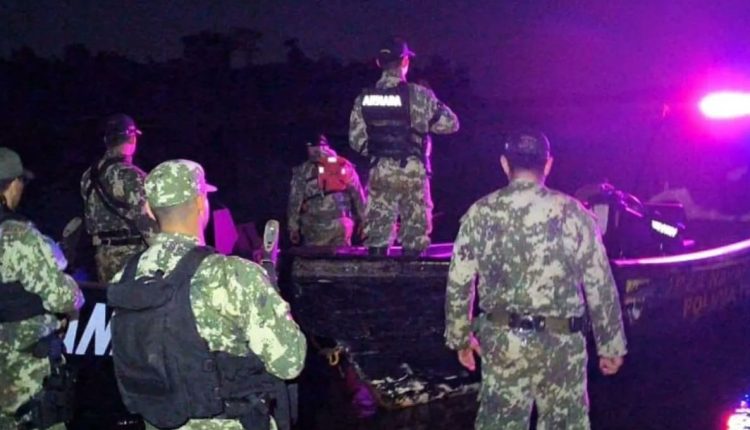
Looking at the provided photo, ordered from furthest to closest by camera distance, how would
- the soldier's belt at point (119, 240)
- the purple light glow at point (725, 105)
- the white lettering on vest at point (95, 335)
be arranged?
the purple light glow at point (725, 105), the soldier's belt at point (119, 240), the white lettering on vest at point (95, 335)

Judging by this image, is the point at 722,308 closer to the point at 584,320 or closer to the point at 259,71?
the point at 584,320

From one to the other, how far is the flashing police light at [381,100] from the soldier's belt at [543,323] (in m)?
2.46

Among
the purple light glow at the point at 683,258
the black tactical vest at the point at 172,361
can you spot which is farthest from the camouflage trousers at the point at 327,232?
the black tactical vest at the point at 172,361

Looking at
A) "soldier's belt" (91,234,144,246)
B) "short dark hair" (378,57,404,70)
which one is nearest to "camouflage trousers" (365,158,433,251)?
"short dark hair" (378,57,404,70)

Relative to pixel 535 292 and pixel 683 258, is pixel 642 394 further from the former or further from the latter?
pixel 535 292

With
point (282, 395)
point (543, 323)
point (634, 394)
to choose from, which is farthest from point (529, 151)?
point (634, 394)

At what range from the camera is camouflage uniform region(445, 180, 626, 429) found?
13.9ft

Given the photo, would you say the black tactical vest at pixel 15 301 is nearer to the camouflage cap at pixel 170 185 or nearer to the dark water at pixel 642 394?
the camouflage cap at pixel 170 185

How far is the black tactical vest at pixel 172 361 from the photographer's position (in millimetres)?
3158

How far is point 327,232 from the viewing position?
9.16 meters

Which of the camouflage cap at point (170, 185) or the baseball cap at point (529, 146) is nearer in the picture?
the camouflage cap at point (170, 185)

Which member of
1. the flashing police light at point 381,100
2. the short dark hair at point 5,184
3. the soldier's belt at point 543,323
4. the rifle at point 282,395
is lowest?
the rifle at point 282,395

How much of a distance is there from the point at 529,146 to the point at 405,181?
232cm

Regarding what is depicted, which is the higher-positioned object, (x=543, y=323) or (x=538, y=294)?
(x=538, y=294)
